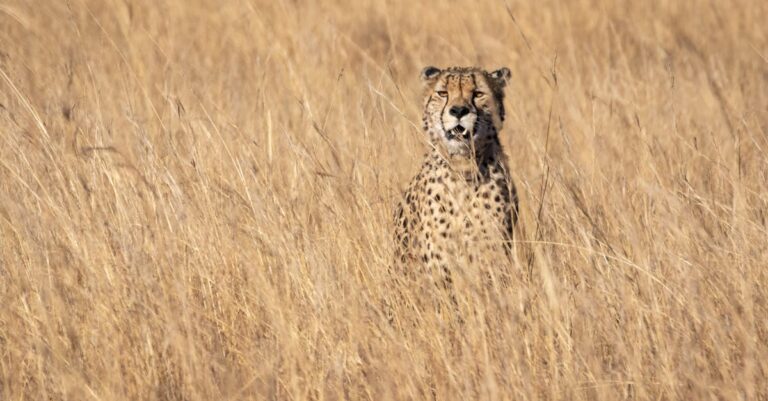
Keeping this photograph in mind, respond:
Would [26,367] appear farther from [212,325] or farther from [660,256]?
[660,256]

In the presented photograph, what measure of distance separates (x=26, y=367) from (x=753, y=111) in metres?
3.21

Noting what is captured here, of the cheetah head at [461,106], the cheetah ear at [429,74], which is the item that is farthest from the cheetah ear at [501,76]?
the cheetah ear at [429,74]

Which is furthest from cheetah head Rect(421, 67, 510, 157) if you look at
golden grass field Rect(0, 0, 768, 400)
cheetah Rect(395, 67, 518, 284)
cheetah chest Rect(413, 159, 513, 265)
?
golden grass field Rect(0, 0, 768, 400)

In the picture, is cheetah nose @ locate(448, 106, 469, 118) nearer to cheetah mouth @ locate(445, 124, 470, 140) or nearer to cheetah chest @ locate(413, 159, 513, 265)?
cheetah mouth @ locate(445, 124, 470, 140)

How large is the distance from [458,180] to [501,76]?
41cm

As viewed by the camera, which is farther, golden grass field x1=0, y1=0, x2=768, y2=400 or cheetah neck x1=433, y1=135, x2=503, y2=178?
cheetah neck x1=433, y1=135, x2=503, y2=178

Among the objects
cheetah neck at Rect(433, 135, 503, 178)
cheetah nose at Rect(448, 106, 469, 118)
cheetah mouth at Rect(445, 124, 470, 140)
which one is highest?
cheetah nose at Rect(448, 106, 469, 118)

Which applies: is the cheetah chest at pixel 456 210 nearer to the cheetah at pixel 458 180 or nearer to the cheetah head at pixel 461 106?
the cheetah at pixel 458 180

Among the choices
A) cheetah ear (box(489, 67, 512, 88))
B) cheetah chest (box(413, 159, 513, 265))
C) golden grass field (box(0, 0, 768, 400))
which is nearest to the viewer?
golden grass field (box(0, 0, 768, 400))

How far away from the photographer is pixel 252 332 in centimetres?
294

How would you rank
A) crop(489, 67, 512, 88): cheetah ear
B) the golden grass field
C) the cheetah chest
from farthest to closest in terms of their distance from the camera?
crop(489, 67, 512, 88): cheetah ear → the cheetah chest → the golden grass field

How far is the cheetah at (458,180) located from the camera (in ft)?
12.0

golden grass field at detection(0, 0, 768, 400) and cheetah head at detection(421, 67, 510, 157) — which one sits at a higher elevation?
cheetah head at detection(421, 67, 510, 157)

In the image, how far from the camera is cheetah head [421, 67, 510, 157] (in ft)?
12.0
